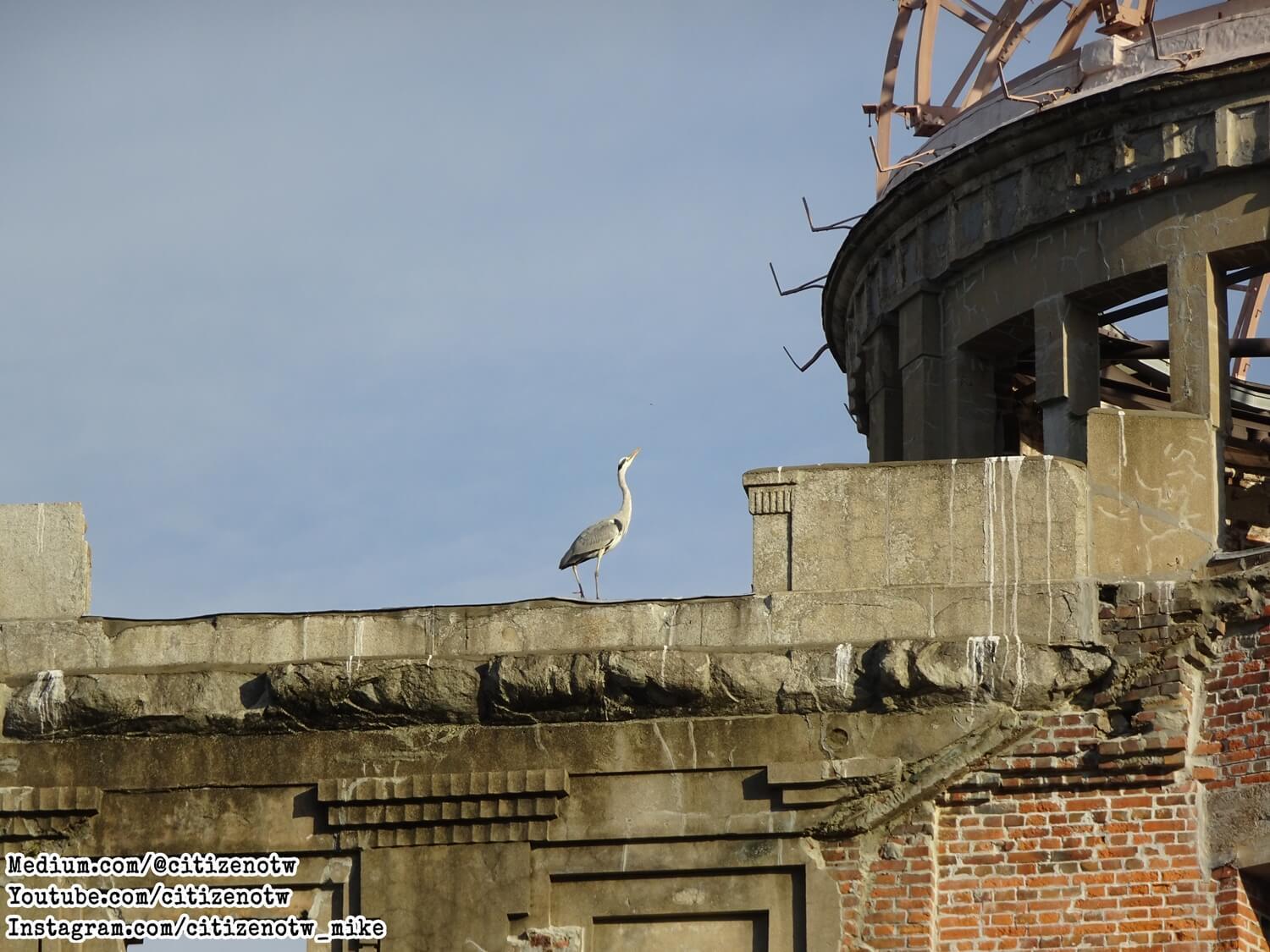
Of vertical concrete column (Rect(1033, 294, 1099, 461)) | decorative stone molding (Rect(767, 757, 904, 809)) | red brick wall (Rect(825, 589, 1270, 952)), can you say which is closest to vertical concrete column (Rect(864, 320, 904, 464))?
vertical concrete column (Rect(1033, 294, 1099, 461))

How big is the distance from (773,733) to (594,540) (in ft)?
7.63

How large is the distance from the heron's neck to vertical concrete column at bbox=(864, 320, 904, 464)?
5.94m

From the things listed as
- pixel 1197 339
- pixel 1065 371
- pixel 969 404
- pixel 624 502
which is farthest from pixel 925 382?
pixel 624 502

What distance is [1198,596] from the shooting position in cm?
1970

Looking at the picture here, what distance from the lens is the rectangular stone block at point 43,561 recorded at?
21641mm

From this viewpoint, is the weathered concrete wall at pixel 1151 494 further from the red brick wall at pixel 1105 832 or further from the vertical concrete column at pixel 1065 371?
the vertical concrete column at pixel 1065 371

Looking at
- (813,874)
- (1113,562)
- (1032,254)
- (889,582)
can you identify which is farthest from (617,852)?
(1032,254)

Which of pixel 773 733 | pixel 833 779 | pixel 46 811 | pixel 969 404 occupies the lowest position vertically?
pixel 46 811

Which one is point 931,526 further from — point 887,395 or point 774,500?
point 887,395

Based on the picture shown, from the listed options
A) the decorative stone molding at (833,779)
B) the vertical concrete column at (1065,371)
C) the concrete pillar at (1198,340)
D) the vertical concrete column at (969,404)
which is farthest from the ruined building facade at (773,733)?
the vertical concrete column at (969,404)

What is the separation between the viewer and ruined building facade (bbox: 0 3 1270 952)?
1928 centimetres

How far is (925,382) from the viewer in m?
26.1

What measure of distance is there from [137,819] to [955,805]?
5.88 meters

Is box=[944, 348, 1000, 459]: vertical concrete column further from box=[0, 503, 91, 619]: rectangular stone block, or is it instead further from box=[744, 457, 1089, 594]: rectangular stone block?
box=[0, 503, 91, 619]: rectangular stone block
